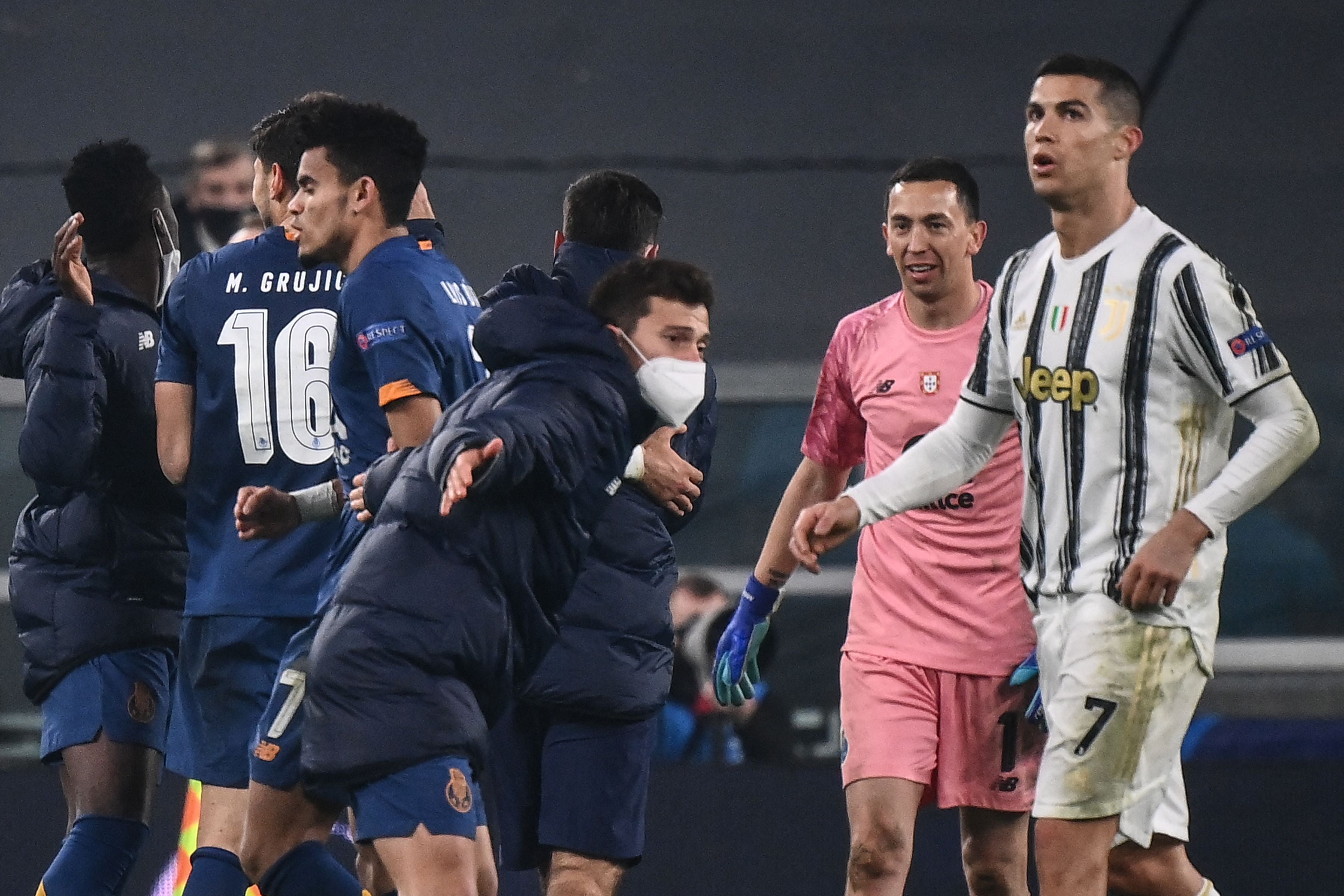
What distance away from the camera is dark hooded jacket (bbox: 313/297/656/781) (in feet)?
9.45

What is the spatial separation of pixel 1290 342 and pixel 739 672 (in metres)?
4.78

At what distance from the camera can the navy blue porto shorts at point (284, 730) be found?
130 inches

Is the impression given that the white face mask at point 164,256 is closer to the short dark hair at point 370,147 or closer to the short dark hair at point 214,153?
the short dark hair at point 370,147

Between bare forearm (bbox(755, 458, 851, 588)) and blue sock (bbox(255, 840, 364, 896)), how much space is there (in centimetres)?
140

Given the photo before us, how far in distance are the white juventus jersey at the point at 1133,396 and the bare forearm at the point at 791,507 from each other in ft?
3.67

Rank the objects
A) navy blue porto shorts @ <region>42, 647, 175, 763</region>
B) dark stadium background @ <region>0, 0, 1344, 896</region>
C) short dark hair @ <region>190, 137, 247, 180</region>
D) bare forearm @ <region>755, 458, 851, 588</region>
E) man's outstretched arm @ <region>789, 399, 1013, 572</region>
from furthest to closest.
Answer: dark stadium background @ <region>0, 0, 1344, 896</region> < short dark hair @ <region>190, 137, 247, 180</region> < bare forearm @ <region>755, 458, 851, 588</region> < navy blue porto shorts @ <region>42, 647, 175, 763</region> < man's outstretched arm @ <region>789, 399, 1013, 572</region>

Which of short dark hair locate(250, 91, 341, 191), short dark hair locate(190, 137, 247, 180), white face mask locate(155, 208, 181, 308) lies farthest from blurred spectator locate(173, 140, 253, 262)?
short dark hair locate(250, 91, 341, 191)

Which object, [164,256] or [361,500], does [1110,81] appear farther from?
[164,256]

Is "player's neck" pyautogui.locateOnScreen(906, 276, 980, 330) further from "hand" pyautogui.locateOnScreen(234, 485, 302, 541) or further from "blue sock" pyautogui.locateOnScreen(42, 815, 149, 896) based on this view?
"blue sock" pyautogui.locateOnScreen(42, 815, 149, 896)

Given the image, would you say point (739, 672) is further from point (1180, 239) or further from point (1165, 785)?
point (1180, 239)

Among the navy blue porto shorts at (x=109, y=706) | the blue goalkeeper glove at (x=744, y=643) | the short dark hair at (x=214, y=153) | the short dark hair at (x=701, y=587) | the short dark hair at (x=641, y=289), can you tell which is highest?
the short dark hair at (x=214, y=153)

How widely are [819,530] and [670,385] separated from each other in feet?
1.44

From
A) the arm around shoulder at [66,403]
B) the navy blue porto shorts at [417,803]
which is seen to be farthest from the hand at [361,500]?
the arm around shoulder at [66,403]

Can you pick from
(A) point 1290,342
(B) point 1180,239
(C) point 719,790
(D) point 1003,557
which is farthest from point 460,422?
(A) point 1290,342
